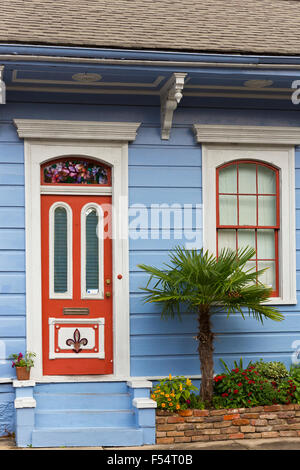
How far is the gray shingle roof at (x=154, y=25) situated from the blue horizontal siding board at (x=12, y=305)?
290cm

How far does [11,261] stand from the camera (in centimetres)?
845

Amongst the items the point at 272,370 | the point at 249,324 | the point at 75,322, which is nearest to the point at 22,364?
the point at 75,322

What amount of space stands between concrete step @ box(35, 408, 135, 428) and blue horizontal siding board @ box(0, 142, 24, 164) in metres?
2.92

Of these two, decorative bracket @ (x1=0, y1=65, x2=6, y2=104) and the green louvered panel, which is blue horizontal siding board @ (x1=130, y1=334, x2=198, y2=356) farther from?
decorative bracket @ (x1=0, y1=65, x2=6, y2=104)

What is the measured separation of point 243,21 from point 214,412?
524 centimetres

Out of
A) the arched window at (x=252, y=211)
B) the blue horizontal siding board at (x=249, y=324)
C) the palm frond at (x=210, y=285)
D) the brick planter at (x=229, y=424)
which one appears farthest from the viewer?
the arched window at (x=252, y=211)

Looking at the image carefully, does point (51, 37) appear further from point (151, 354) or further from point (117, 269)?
point (151, 354)

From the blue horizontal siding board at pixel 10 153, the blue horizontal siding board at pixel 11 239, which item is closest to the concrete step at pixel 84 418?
the blue horizontal siding board at pixel 11 239

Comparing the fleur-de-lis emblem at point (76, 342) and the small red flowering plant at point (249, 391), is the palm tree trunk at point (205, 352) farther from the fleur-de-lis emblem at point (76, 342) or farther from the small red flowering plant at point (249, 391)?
the fleur-de-lis emblem at point (76, 342)

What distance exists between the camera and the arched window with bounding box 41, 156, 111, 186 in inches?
344

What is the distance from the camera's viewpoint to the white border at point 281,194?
8.90m

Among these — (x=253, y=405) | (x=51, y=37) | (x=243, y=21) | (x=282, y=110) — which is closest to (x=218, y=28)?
(x=243, y=21)

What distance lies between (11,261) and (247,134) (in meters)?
3.30

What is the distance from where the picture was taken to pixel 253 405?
8141 mm
